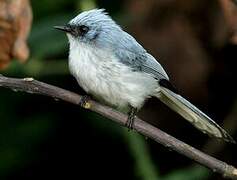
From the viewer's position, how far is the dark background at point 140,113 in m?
6.16

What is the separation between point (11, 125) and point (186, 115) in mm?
2021

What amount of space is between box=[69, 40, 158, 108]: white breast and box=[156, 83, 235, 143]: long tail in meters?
0.19

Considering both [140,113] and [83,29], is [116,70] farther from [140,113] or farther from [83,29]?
[140,113]

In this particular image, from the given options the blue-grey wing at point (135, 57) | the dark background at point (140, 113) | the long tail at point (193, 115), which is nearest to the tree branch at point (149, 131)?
the long tail at point (193, 115)

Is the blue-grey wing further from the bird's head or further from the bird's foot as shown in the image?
the bird's foot

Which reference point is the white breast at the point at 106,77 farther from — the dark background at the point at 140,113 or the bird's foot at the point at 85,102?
the dark background at the point at 140,113

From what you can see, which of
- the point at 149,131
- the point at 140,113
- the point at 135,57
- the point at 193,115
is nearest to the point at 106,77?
the point at 135,57

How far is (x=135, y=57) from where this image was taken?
520cm

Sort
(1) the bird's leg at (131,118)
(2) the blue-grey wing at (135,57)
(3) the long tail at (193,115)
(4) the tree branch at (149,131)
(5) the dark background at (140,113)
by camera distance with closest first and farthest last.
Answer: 1. (4) the tree branch at (149,131)
2. (1) the bird's leg at (131,118)
3. (3) the long tail at (193,115)
4. (2) the blue-grey wing at (135,57)
5. (5) the dark background at (140,113)

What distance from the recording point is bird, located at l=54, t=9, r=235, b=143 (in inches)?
195

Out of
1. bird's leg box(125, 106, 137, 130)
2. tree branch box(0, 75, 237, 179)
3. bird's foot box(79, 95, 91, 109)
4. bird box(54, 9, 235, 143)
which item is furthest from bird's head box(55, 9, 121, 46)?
tree branch box(0, 75, 237, 179)

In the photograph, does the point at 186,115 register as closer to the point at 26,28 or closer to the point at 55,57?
the point at 26,28

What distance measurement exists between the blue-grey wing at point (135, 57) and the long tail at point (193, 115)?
6.1 inches

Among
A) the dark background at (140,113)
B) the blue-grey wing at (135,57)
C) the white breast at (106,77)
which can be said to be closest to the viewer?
the white breast at (106,77)
